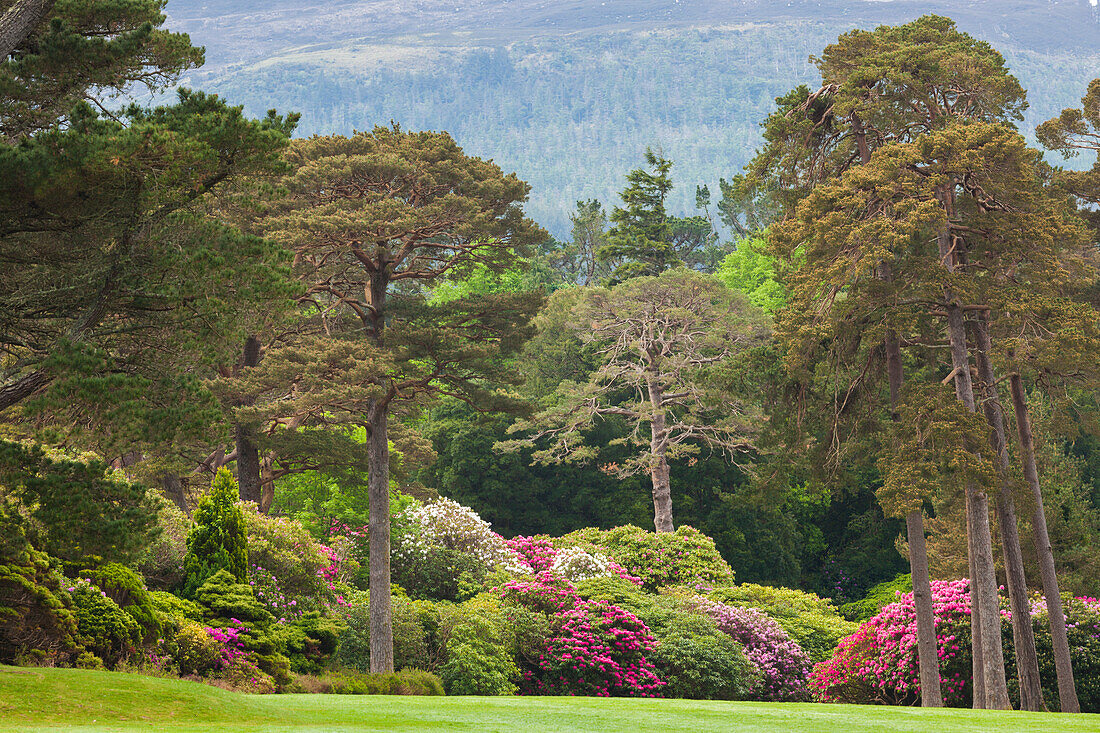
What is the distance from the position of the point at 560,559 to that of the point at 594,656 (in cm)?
418

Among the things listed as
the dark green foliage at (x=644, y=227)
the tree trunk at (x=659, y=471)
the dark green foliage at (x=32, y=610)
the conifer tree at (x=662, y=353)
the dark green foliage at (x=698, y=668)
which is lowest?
the dark green foliage at (x=698, y=668)

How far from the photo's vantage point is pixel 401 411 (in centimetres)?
2400

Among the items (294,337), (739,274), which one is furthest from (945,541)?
(739,274)

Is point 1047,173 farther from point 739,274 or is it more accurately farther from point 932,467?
point 739,274

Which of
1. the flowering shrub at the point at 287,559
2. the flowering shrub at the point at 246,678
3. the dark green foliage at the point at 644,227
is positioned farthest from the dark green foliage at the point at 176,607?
the dark green foliage at the point at 644,227

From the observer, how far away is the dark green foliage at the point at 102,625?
11.3 metres

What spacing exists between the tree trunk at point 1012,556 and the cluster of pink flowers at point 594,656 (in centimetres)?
631

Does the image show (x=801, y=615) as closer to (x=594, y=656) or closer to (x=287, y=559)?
(x=594, y=656)

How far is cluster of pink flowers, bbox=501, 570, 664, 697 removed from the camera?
723 inches

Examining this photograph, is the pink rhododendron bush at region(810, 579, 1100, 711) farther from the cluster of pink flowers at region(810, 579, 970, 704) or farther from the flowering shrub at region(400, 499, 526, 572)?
the flowering shrub at region(400, 499, 526, 572)

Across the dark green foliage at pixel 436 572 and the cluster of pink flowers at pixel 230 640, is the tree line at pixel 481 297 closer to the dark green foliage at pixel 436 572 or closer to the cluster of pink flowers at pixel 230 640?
the dark green foliage at pixel 436 572

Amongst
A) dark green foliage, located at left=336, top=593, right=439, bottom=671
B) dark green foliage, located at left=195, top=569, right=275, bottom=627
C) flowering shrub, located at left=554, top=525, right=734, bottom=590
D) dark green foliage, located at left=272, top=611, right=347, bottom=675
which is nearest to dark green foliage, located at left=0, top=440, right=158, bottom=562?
dark green foliage, located at left=195, top=569, right=275, bottom=627

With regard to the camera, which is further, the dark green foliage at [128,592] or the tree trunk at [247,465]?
the tree trunk at [247,465]

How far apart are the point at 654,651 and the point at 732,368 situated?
568 centimetres
